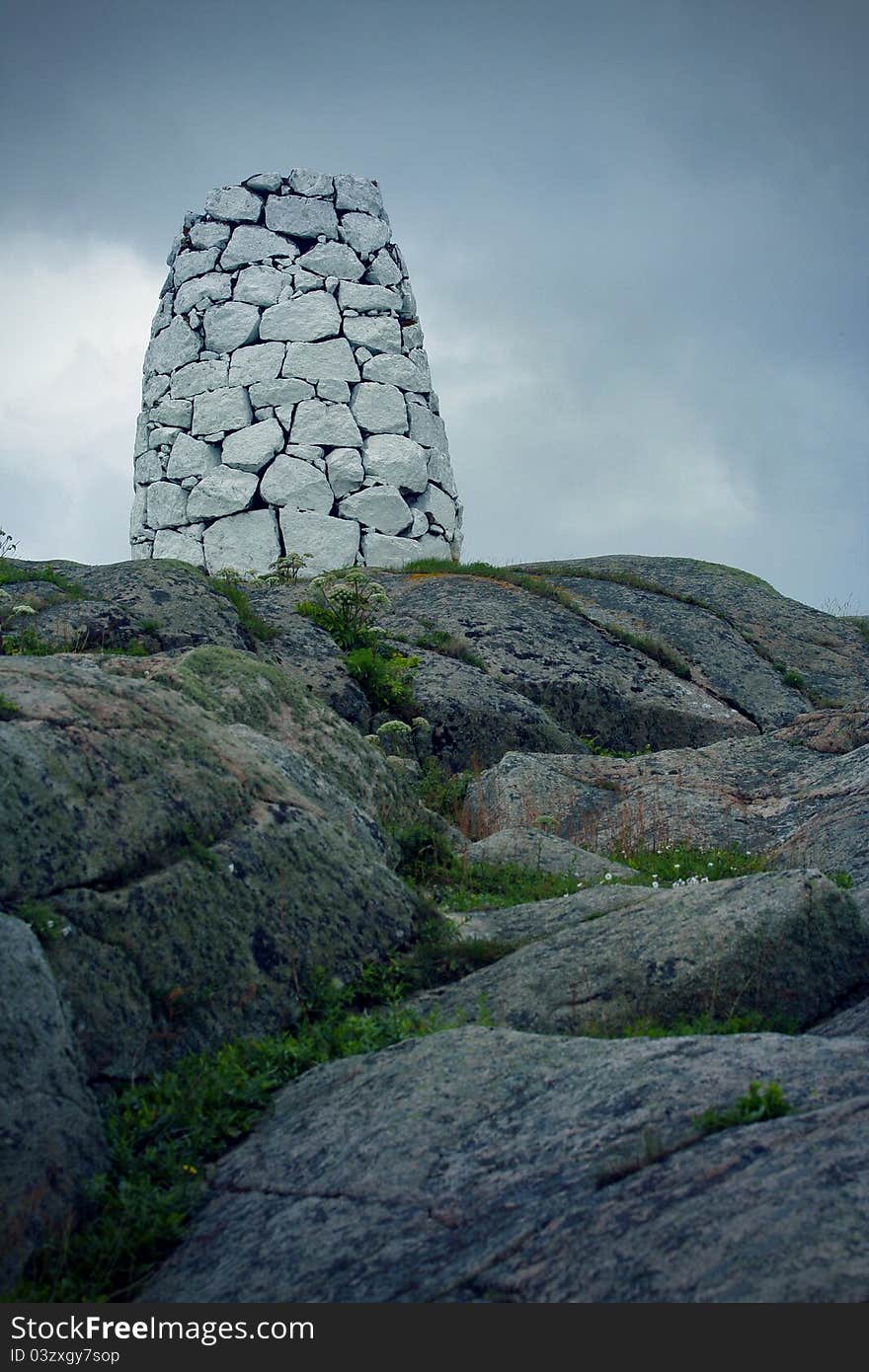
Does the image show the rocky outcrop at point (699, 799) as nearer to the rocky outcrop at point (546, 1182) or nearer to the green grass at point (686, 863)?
the green grass at point (686, 863)

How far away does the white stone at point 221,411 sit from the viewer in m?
19.0

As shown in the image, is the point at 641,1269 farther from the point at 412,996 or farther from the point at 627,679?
the point at 627,679

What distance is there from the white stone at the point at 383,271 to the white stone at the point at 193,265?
2.84m

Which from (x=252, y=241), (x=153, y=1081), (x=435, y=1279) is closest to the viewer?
(x=435, y=1279)

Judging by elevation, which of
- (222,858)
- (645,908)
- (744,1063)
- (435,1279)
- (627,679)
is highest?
(627,679)

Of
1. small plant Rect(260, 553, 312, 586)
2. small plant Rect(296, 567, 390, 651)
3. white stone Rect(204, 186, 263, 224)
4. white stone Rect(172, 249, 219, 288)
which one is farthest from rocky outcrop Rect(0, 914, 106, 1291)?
white stone Rect(204, 186, 263, 224)

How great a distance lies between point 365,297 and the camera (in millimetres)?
19859

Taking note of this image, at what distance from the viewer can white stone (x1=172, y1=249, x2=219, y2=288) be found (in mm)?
20031

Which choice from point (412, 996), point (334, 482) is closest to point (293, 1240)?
point (412, 996)

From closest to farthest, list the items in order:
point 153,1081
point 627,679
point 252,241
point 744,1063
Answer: point 744,1063 < point 153,1081 < point 627,679 < point 252,241

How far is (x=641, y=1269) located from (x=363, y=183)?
21.2 metres

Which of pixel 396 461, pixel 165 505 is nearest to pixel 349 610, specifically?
pixel 396 461

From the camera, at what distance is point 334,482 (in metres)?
18.6

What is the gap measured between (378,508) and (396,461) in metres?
0.97
